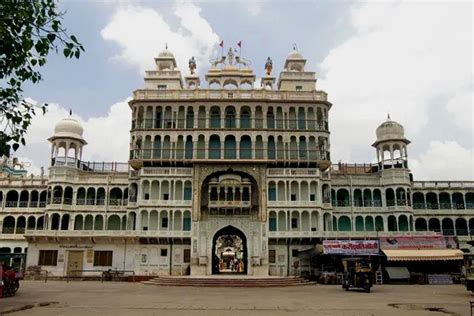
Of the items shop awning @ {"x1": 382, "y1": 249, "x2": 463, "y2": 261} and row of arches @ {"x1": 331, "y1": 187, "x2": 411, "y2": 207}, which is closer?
shop awning @ {"x1": 382, "y1": 249, "x2": 463, "y2": 261}

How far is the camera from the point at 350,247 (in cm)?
4650

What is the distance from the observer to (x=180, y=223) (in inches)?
2098

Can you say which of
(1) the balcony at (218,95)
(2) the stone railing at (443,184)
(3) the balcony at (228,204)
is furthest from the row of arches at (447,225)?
(3) the balcony at (228,204)

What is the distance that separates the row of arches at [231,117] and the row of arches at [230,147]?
5.28 ft

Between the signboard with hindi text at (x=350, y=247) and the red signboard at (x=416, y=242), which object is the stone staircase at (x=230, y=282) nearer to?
the signboard with hindi text at (x=350, y=247)

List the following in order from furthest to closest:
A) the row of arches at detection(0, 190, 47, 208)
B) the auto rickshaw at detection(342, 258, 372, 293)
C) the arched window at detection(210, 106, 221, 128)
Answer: the row of arches at detection(0, 190, 47, 208), the arched window at detection(210, 106, 221, 128), the auto rickshaw at detection(342, 258, 372, 293)

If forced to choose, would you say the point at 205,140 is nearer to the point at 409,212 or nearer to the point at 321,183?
the point at 321,183

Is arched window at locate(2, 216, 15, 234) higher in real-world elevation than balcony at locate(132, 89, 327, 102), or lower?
lower

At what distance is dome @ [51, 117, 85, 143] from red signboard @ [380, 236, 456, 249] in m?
39.3

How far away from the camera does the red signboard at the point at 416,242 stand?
157 feet

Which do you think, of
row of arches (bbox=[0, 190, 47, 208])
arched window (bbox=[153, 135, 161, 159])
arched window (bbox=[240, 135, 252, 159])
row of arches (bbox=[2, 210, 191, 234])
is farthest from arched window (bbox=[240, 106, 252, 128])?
row of arches (bbox=[0, 190, 47, 208])

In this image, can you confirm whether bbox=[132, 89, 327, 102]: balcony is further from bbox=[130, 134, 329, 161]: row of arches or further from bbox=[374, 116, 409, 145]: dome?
bbox=[374, 116, 409, 145]: dome

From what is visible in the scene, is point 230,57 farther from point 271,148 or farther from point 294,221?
point 294,221

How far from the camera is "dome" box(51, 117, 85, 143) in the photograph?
2259 inches
